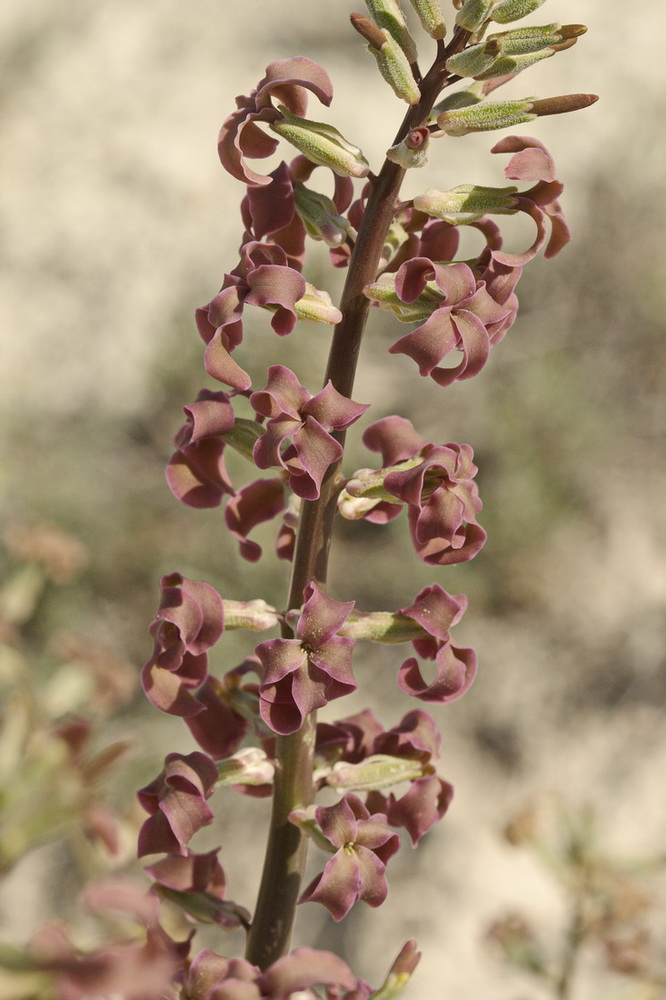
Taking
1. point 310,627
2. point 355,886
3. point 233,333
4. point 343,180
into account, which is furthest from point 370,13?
point 355,886

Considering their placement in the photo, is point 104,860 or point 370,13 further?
point 104,860

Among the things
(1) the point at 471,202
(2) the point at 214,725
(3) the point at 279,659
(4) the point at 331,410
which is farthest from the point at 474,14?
(2) the point at 214,725

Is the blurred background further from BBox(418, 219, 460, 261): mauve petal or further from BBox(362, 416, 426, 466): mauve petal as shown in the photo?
BBox(418, 219, 460, 261): mauve petal

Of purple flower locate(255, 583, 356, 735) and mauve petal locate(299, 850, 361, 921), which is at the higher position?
purple flower locate(255, 583, 356, 735)

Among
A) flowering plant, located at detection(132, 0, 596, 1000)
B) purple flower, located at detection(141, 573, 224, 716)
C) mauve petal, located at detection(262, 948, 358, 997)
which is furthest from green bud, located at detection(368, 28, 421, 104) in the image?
mauve petal, located at detection(262, 948, 358, 997)

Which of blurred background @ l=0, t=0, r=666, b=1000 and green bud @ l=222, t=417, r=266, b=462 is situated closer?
green bud @ l=222, t=417, r=266, b=462

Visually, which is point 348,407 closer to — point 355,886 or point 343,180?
point 343,180
